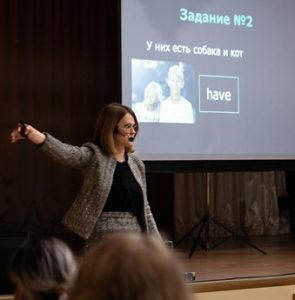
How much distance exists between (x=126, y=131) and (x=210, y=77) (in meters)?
1.64

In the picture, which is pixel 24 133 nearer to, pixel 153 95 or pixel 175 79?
pixel 153 95

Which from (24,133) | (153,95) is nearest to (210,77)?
(153,95)

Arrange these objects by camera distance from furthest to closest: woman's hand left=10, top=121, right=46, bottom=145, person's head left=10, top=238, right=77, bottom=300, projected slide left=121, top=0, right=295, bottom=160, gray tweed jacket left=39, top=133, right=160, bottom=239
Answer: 1. projected slide left=121, top=0, right=295, bottom=160
2. gray tweed jacket left=39, top=133, right=160, bottom=239
3. woman's hand left=10, top=121, right=46, bottom=145
4. person's head left=10, top=238, right=77, bottom=300

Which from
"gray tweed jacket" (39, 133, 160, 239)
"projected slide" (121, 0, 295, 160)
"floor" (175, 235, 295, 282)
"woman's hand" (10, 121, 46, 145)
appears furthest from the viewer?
"projected slide" (121, 0, 295, 160)

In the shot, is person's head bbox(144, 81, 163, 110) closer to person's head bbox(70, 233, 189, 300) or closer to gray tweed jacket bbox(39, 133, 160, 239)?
gray tweed jacket bbox(39, 133, 160, 239)

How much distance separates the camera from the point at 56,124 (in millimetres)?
4949

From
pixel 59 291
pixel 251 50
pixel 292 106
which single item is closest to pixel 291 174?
pixel 292 106

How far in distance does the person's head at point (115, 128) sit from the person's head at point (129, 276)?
190 cm

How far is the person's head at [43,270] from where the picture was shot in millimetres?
1054

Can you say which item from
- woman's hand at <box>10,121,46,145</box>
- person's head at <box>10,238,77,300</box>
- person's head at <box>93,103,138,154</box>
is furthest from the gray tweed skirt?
person's head at <box>10,238,77,300</box>

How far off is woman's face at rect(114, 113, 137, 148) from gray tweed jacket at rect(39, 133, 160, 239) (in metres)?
0.09

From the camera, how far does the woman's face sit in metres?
2.65

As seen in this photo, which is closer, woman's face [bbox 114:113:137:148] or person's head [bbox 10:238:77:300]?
person's head [bbox 10:238:77:300]

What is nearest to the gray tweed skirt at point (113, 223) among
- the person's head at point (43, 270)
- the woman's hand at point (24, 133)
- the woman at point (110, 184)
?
the woman at point (110, 184)
